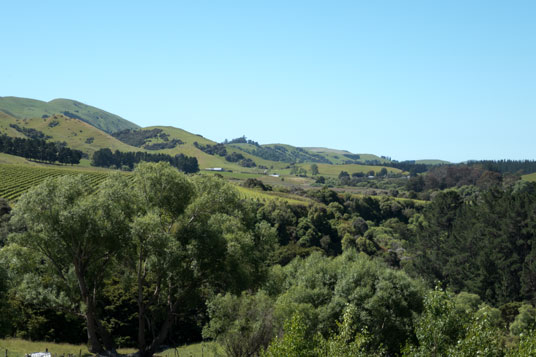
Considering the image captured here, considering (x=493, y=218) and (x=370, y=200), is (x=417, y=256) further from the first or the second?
(x=370, y=200)

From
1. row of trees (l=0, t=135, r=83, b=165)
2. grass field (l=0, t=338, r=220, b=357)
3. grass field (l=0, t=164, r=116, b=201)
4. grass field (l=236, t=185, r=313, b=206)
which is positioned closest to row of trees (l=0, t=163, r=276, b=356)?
grass field (l=0, t=338, r=220, b=357)

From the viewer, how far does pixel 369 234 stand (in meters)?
115

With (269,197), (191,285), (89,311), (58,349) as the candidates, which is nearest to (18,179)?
(269,197)

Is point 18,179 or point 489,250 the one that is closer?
point 489,250

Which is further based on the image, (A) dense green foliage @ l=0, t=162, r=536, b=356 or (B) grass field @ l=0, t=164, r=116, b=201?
(B) grass field @ l=0, t=164, r=116, b=201

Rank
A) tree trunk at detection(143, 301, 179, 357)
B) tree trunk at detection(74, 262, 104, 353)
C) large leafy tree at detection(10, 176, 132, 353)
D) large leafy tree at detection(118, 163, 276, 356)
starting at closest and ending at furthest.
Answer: large leafy tree at detection(10, 176, 132, 353), tree trunk at detection(74, 262, 104, 353), large leafy tree at detection(118, 163, 276, 356), tree trunk at detection(143, 301, 179, 357)

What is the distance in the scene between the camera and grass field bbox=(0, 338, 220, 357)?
94.8 feet

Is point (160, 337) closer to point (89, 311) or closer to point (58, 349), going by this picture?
point (89, 311)

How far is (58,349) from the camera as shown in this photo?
31.6m

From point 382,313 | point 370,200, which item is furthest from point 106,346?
point 370,200

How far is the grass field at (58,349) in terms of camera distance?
94.8 ft

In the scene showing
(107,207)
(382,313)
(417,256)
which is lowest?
(417,256)

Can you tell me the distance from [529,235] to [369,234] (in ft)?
130

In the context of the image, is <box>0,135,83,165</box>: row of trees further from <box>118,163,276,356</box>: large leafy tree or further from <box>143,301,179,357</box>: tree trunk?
<box>143,301,179,357</box>: tree trunk
